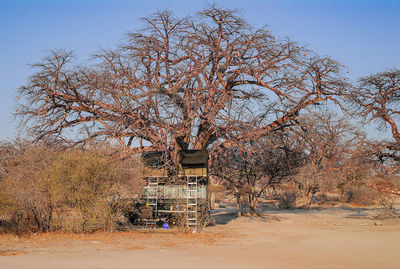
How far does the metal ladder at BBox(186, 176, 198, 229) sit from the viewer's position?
15890mm

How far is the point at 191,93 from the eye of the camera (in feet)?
58.3

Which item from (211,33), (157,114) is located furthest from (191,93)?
(211,33)

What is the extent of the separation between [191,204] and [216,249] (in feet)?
12.9

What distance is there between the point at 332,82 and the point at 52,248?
12.6 meters

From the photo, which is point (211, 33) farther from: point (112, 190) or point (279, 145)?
point (112, 190)

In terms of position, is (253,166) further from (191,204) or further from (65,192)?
(65,192)

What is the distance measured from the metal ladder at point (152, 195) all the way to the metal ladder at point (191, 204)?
1311mm

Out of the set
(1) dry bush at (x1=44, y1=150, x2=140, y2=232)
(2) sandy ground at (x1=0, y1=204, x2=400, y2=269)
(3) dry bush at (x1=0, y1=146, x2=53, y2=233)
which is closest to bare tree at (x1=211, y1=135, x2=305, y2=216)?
(2) sandy ground at (x1=0, y1=204, x2=400, y2=269)

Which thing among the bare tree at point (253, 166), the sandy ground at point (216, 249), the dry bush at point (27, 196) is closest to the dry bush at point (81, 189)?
the dry bush at point (27, 196)

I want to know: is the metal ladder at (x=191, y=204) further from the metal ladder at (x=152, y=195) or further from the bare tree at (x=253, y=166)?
the bare tree at (x=253, y=166)

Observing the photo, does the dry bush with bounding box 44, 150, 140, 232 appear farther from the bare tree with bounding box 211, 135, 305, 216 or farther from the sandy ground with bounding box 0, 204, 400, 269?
the bare tree with bounding box 211, 135, 305, 216

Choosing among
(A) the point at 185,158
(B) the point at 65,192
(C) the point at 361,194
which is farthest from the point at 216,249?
(C) the point at 361,194

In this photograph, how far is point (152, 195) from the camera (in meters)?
17.1

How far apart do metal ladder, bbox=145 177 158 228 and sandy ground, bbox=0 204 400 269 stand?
35.5 inches
